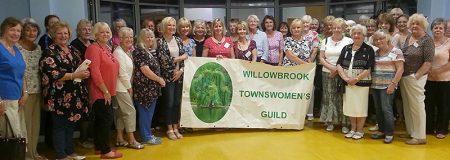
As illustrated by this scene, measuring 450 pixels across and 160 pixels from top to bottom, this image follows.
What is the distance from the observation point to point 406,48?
13.8 ft

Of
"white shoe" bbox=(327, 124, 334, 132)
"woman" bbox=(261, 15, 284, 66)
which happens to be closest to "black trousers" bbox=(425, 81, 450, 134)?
"white shoe" bbox=(327, 124, 334, 132)

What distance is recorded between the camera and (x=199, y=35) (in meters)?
4.70

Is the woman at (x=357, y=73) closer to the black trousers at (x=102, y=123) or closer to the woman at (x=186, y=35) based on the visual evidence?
the woman at (x=186, y=35)

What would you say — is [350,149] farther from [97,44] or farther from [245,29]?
[97,44]

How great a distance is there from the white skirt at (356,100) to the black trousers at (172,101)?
1912 mm

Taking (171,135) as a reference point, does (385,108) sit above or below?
above

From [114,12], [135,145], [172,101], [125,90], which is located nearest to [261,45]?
[172,101]

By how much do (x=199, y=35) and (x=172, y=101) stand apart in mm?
869

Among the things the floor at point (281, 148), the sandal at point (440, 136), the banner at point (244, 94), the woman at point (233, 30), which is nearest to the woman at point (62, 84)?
the floor at point (281, 148)

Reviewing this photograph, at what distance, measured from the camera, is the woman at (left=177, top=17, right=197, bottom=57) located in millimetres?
4418

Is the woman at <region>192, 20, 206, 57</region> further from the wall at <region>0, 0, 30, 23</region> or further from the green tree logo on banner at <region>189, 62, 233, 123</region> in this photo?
the wall at <region>0, 0, 30, 23</region>

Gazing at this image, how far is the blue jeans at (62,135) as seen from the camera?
140 inches

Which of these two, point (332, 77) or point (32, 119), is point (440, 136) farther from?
point (32, 119)

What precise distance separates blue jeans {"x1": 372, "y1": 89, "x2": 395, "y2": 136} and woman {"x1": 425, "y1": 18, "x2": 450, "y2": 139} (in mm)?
632
